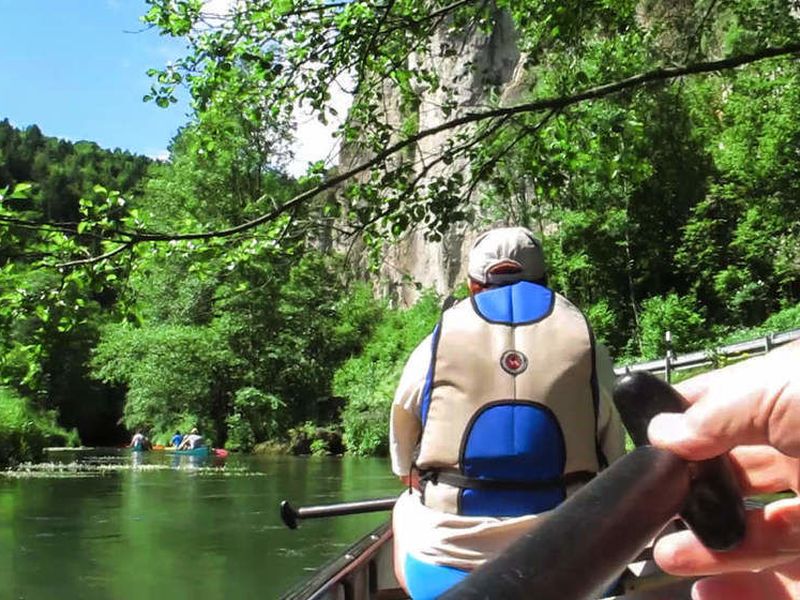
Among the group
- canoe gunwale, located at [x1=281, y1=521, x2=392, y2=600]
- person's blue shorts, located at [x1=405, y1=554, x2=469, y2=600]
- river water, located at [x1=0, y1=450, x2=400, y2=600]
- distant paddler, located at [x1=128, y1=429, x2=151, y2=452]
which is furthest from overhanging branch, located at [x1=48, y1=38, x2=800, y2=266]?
distant paddler, located at [x1=128, y1=429, x2=151, y2=452]

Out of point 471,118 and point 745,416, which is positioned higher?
point 471,118

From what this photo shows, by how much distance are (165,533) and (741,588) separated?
13.0 metres

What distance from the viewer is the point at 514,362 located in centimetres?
231

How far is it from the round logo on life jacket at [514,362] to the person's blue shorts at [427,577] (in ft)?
1.61

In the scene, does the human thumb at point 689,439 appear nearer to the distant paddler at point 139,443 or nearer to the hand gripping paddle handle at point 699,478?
the hand gripping paddle handle at point 699,478

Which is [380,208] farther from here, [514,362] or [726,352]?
[726,352]

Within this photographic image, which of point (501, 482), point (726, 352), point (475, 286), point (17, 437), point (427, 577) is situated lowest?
point (427, 577)

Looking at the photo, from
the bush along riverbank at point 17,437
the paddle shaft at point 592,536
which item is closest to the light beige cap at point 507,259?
the paddle shaft at point 592,536

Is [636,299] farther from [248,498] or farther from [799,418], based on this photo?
[799,418]

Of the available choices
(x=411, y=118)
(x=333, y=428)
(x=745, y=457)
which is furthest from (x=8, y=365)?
(x=333, y=428)

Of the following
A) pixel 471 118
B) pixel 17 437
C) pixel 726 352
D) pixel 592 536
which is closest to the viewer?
pixel 592 536

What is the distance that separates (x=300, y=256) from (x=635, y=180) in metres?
2.32

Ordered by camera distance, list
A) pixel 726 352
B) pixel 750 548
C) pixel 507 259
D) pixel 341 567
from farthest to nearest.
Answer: pixel 726 352 < pixel 341 567 < pixel 507 259 < pixel 750 548

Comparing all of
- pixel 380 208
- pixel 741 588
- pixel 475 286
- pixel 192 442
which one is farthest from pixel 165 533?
pixel 192 442
